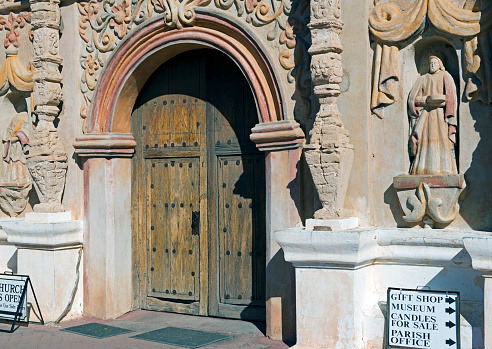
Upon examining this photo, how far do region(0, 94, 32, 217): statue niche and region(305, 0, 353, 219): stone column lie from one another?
4396mm

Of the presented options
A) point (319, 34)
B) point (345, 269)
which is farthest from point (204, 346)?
point (319, 34)

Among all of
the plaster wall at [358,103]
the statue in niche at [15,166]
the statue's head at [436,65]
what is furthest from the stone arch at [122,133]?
the statue's head at [436,65]

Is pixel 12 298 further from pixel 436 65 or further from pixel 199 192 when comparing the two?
pixel 436 65

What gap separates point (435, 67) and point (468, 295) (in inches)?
81.9

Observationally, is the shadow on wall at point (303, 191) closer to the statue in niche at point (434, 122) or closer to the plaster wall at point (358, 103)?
the plaster wall at point (358, 103)

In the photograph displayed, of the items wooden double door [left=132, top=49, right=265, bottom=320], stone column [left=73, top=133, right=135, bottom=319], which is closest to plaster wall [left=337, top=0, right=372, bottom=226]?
wooden double door [left=132, top=49, right=265, bottom=320]

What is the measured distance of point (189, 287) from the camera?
8.72m

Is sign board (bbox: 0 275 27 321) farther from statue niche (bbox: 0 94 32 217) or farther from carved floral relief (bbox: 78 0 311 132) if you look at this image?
carved floral relief (bbox: 78 0 311 132)

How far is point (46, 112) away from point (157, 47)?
1.67 metres

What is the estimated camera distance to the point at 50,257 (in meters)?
8.66

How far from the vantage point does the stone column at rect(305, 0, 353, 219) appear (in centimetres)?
671

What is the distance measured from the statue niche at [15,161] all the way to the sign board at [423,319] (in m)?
5.27

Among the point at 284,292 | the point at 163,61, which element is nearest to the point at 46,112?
the point at 163,61

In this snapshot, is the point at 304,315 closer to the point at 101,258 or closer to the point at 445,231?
the point at 445,231
